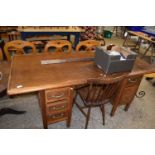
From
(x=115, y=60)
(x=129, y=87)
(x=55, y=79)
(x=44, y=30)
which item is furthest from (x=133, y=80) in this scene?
(x=44, y=30)

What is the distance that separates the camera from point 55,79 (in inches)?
47.6

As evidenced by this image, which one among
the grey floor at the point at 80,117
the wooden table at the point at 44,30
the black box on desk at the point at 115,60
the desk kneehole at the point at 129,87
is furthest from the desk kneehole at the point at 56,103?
the wooden table at the point at 44,30

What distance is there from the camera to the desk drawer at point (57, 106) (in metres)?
1.34

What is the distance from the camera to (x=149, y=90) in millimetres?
2510

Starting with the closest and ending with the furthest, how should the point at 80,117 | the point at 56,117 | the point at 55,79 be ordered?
1. the point at 55,79
2. the point at 56,117
3. the point at 80,117

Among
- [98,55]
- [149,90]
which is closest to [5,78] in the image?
[98,55]

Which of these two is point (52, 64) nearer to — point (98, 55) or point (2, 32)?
point (98, 55)

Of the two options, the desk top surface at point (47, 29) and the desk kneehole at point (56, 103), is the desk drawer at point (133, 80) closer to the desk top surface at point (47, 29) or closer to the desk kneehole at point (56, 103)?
the desk kneehole at point (56, 103)

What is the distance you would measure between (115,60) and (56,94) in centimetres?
65

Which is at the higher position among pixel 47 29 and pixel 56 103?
pixel 47 29

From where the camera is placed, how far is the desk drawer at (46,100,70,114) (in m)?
1.34

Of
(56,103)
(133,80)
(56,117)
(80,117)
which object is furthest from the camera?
(80,117)

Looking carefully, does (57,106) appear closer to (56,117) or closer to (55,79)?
(56,117)

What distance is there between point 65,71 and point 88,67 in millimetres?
276
